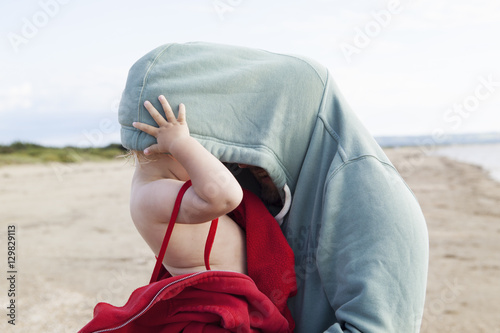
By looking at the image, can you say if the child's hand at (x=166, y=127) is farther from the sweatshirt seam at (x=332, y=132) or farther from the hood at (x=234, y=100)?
the sweatshirt seam at (x=332, y=132)

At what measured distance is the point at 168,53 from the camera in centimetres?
174

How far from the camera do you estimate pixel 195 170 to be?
1588mm

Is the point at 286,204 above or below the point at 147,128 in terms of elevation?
below

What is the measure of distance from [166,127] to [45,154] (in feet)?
63.4

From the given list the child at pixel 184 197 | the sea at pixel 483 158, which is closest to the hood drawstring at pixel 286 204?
the child at pixel 184 197

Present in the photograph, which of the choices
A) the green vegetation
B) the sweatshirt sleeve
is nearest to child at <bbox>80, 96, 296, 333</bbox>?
the sweatshirt sleeve

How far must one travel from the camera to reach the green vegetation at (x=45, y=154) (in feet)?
59.5

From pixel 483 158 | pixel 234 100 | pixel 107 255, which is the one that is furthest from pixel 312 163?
pixel 483 158

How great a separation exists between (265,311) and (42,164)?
17.9 meters

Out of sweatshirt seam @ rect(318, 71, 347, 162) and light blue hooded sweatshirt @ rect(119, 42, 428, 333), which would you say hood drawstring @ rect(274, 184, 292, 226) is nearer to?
light blue hooded sweatshirt @ rect(119, 42, 428, 333)

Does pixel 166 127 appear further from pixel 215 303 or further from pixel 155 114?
pixel 215 303

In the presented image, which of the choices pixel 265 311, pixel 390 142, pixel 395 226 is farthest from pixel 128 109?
pixel 390 142

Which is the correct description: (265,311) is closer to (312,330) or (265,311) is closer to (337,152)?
(312,330)

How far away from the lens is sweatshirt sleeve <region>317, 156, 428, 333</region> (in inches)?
59.3
